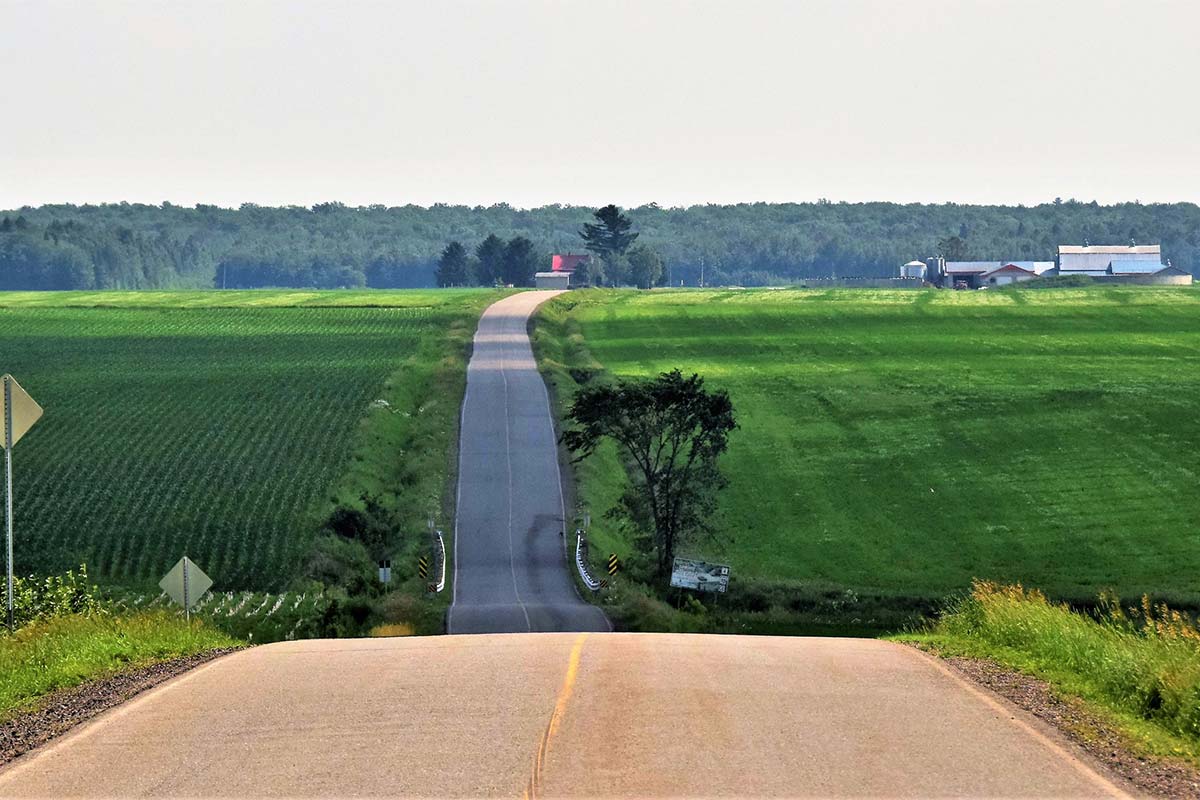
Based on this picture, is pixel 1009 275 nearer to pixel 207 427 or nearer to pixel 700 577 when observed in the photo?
pixel 207 427

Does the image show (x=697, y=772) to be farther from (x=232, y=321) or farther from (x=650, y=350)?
(x=232, y=321)

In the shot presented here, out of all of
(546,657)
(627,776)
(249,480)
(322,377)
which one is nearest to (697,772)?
(627,776)

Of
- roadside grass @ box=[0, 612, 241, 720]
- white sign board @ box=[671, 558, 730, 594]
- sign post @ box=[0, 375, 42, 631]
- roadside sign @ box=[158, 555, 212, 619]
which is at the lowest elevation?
white sign board @ box=[671, 558, 730, 594]

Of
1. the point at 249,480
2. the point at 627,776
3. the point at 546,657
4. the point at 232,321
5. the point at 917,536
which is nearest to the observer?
the point at 627,776

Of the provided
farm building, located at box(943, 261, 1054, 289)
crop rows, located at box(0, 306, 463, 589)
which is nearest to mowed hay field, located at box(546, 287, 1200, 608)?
crop rows, located at box(0, 306, 463, 589)

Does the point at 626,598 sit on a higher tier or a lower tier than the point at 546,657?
lower

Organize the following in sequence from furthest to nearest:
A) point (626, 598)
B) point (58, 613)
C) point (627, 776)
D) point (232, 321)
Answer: point (232, 321)
point (626, 598)
point (58, 613)
point (627, 776)

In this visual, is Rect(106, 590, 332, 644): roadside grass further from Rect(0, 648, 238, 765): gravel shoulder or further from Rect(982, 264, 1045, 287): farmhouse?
Rect(982, 264, 1045, 287): farmhouse
